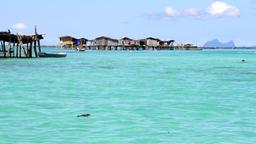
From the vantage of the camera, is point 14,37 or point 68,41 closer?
point 14,37

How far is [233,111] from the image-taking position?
16.6 meters

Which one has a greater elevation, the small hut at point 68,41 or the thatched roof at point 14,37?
the thatched roof at point 14,37

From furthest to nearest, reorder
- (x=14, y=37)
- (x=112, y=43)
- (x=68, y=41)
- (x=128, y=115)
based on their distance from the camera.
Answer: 1. (x=112, y=43)
2. (x=68, y=41)
3. (x=14, y=37)
4. (x=128, y=115)

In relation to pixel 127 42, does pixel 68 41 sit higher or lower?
higher

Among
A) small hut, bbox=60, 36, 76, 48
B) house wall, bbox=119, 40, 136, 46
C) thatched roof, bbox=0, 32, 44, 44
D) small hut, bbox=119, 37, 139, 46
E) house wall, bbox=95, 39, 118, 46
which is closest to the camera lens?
thatched roof, bbox=0, 32, 44, 44

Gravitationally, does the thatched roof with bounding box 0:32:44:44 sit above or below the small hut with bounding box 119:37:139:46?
above

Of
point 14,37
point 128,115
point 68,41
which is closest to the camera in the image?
point 128,115

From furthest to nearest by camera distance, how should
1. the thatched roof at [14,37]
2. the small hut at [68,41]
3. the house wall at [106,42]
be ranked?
the house wall at [106,42] → the small hut at [68,41] → the thatched roof at [14,37]

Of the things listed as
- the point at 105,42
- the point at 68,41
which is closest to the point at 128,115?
the point at 68,41

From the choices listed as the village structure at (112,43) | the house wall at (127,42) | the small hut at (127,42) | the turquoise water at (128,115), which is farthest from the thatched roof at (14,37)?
the house wall at (127,42)

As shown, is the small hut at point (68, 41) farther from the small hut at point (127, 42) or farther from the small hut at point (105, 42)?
the small hut at point (127, 42)

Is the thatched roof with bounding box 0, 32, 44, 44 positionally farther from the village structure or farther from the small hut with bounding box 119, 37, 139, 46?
the small hut with bounding box 119, 37, 139, 46

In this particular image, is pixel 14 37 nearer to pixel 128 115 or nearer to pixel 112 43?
pixel 128 115

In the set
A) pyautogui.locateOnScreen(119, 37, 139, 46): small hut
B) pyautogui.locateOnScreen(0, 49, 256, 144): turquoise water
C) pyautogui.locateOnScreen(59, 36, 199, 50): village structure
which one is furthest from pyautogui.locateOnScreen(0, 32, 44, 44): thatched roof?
pyautogui.locateOnScreen(119, 37, 139, 46): small hut
